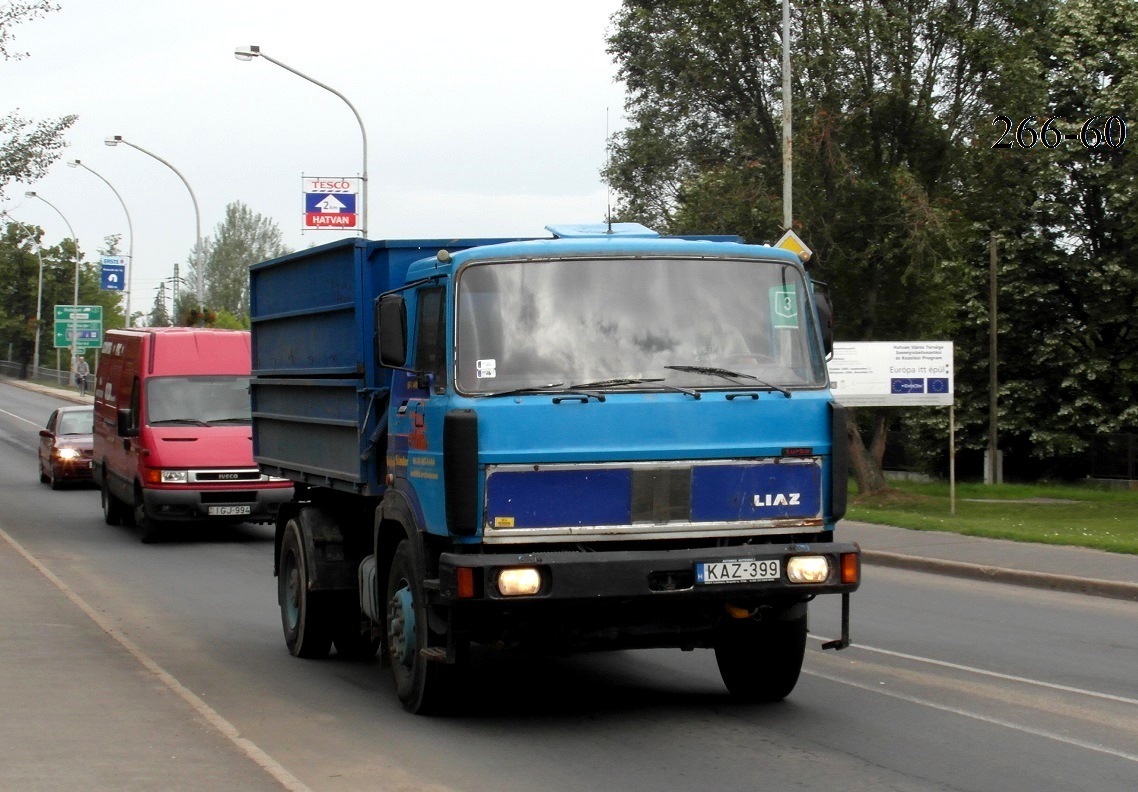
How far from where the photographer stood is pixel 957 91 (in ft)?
94.8

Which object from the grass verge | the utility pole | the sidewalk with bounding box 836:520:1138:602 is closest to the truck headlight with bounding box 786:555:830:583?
the sidewalk with bounding box 836:520:1138:602

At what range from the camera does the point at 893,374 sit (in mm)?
23438

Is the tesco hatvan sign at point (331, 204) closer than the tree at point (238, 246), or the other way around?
the tesco hatvan sign at point (331, 204)

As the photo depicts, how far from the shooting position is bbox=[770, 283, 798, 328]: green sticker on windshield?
7.99 m

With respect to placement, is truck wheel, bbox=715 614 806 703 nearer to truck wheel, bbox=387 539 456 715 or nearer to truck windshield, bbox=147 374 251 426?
truck wheel, bbox=387 539 456 715

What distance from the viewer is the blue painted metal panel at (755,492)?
7668 mm

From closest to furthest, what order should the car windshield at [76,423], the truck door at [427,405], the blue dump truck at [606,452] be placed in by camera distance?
1. the blue dump truck at [606,452]
2. the truck door at [427,405]
3. the car windshield at [76,423]

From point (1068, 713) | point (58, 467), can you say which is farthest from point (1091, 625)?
point (58, 467)

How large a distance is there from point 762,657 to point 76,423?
84.7 ft

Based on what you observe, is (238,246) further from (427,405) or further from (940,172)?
(427,405)

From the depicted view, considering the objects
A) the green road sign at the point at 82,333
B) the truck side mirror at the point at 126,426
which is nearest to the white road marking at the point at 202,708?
the truck side mirror at the point at 126,426

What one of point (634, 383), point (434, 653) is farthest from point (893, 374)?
point (434, 653)

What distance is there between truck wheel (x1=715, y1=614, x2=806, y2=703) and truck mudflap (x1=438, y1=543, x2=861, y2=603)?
675 mm

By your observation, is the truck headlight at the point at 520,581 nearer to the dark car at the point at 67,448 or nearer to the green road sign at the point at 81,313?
the dark car at the point at 67,448
